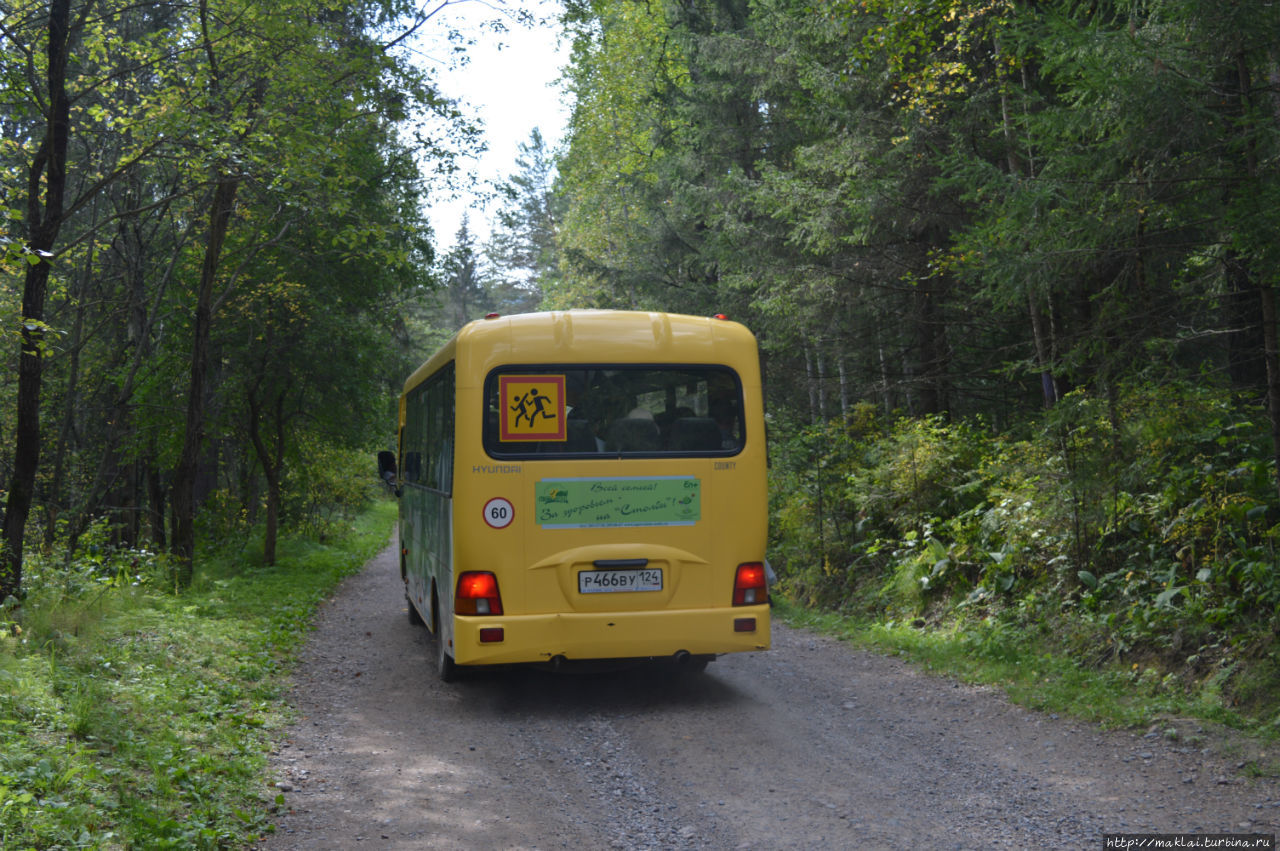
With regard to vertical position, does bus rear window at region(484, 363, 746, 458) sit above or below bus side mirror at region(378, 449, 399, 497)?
above

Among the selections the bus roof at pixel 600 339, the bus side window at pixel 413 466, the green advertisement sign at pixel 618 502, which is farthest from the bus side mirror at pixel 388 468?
the green advertisement sign at pixel 618 502

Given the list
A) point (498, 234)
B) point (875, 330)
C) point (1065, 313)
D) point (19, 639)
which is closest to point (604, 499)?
point (19, 639)

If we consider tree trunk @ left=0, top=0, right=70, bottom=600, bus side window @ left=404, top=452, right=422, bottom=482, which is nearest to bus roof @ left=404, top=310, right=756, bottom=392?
bus side window @ left=404, top=452, right=422, bottom=482

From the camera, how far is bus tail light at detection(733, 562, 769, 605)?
26.8ft

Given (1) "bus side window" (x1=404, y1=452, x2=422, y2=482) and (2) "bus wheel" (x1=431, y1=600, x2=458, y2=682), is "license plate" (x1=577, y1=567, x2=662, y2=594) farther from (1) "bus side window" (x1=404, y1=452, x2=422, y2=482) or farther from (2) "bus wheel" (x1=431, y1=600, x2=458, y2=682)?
(1) "bus side window" (x1=404, y1=452, x2=422, y2=482)

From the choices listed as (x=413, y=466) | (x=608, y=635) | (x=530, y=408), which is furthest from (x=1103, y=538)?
(x=413, y=466)

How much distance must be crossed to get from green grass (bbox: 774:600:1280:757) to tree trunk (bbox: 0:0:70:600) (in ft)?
28.8

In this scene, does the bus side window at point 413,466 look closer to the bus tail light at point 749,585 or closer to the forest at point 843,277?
the forest at point 843,277

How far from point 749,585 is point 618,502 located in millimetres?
1331

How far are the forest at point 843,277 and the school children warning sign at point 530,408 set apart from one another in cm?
350

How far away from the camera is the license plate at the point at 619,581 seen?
7902 millimetres

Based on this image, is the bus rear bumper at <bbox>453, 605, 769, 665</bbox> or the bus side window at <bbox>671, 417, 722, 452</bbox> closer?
the bus rear bumper at <bbox>453, 605, 769, 665</bbox>

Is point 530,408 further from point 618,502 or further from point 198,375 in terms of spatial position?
point 198,375

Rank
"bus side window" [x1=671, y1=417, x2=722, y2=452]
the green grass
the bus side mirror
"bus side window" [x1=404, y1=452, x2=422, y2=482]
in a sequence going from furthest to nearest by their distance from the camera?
1. the bus side mirror
2. "bus side window" [x1=404, y1=452, x2=422, y2=482]
3. "bus side window" [x1=671, y1=417, x2=722, y2=452]
4. the green grass
